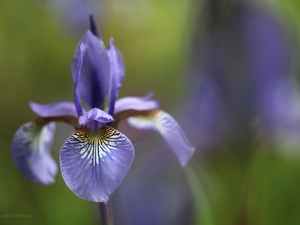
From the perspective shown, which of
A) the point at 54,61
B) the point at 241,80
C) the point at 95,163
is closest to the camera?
the point at 95,163

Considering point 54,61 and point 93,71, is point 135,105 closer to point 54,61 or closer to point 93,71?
point 93,71

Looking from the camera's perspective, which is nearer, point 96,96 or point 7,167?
point 96,96

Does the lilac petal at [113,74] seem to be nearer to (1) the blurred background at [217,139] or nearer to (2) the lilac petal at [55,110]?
(2) the lilac petal at [55,110]

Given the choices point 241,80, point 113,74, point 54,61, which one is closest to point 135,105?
point 113,74

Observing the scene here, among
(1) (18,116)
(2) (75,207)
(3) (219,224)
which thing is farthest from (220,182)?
(1) (18,116)

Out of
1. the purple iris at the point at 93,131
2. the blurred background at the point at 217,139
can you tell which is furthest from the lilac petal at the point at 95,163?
the blurred background at the point at 217,139

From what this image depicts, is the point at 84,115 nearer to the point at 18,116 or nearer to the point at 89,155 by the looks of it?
the point at 89,155

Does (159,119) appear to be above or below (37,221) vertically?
above

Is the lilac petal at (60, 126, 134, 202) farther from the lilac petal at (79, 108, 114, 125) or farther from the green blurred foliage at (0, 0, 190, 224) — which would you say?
the green blurred foliage at (0, 0, 190, 224)
